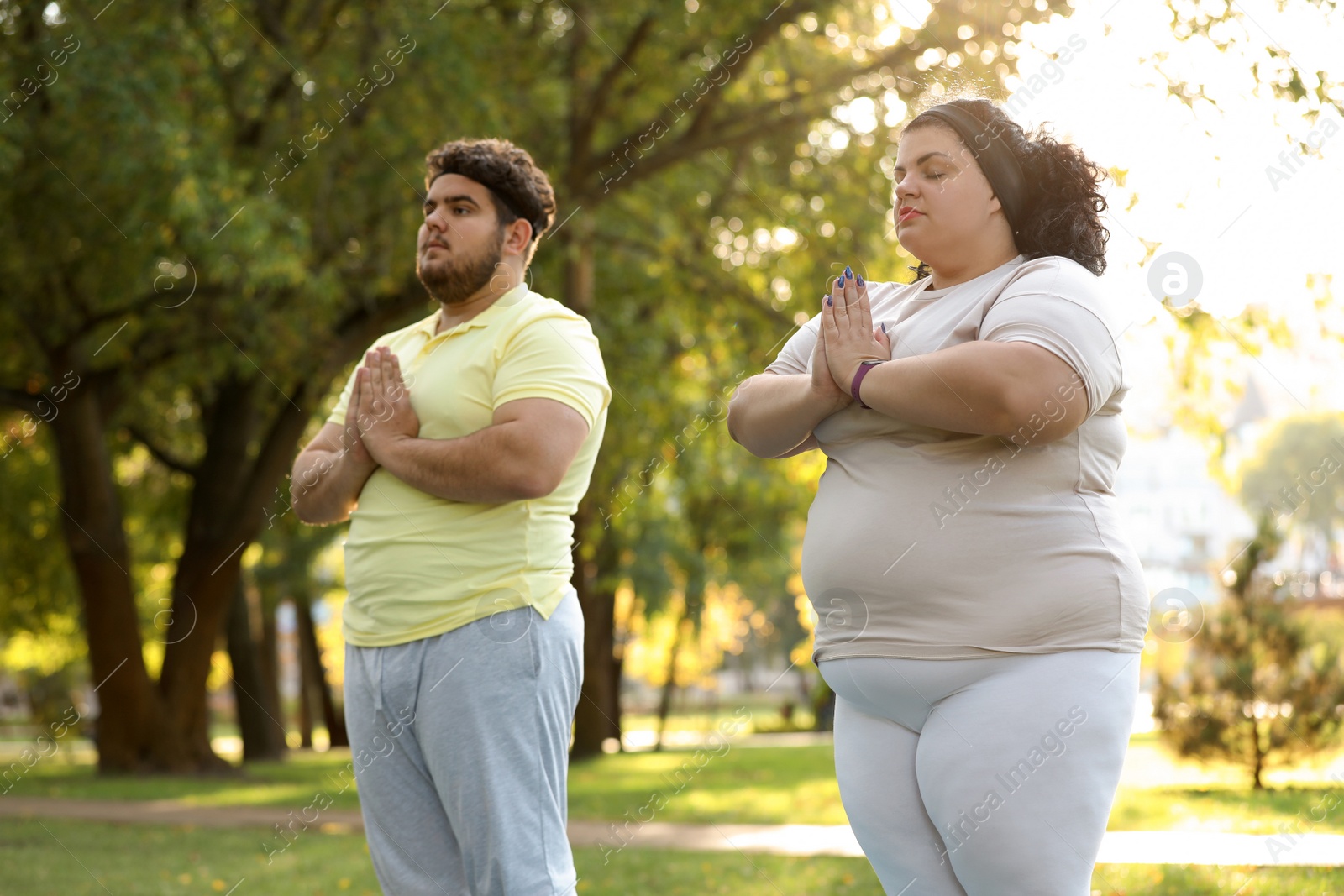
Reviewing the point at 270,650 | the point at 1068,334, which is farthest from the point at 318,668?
the point at 1068,334

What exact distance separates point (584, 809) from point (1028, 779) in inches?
359

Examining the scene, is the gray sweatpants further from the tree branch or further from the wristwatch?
the tree branch

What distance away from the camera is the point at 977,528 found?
84.5 inches

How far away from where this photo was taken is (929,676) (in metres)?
2.12

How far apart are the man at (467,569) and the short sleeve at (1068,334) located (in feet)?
3.57

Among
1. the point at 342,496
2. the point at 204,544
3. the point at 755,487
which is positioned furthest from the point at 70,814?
the point at 342,496

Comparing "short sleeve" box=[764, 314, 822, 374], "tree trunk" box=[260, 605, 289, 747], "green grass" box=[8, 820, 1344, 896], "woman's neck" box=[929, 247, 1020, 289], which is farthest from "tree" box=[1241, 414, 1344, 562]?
"woman's neck" box=[929, 247, 1020, 289]

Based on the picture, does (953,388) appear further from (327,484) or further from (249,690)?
(249,690)

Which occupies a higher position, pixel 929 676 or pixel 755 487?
pixel 929 676

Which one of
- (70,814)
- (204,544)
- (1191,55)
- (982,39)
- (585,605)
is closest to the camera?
(1191,55)

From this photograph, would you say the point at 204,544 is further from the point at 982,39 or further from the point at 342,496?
the point at 342,496

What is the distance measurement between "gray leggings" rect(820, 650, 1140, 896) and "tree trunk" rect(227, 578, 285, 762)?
15939 millimetres

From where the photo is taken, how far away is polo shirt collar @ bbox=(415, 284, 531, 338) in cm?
302

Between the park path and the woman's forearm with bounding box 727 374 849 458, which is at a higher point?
the woman's forearm with bounding box 727 374 849 458
